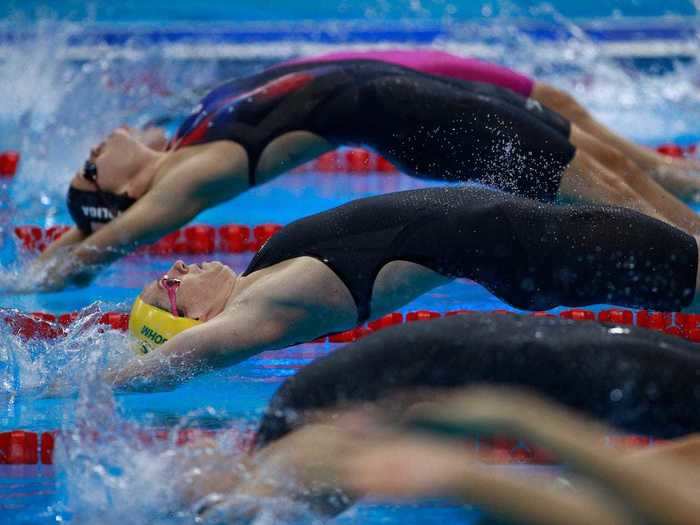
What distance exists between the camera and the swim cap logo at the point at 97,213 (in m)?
3.13

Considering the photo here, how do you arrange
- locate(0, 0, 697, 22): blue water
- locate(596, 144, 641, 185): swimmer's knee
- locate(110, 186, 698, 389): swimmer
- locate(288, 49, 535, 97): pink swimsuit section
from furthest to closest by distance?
locate(0, 0, 697, 22): blue water
locate(288, 49, 535, 97): pink swimsuit section
locate(596, 144, 641, 185): swimmer's knee
locate(110, 186, 698, 389): swimmer

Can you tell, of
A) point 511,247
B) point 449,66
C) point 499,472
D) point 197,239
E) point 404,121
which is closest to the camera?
point 499,472

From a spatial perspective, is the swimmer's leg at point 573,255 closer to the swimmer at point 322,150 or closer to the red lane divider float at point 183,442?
the red lane divider float at point 183,442

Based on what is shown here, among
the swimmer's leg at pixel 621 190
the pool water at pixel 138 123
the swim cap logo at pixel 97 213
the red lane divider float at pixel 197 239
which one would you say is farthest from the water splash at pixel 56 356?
the swimmer's leg at pixel 621 190

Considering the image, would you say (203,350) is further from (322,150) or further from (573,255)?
(322,150)

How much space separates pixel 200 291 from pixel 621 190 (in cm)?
111

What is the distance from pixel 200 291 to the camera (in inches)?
91.3

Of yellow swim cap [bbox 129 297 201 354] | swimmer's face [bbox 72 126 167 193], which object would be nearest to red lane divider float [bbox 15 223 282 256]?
swimmer's face [bbox 72 126 167 193]

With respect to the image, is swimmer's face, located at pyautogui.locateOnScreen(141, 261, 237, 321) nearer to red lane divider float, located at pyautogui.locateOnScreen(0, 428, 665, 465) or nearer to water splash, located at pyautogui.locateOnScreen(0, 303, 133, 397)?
water splash, located at pyautogui.locateOnScreen(0, 303, 133, 397)

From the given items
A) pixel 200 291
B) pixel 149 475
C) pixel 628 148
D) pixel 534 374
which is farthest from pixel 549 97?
pixel 149 475

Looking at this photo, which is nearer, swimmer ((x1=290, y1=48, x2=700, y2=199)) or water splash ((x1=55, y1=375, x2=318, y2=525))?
water splash ((x1=55, y1=375, x2=318, y2=525))

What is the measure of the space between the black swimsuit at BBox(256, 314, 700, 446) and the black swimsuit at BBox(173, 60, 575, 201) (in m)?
1.00

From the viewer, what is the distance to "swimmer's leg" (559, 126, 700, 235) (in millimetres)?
2748

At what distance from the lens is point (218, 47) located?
565 centimetres
